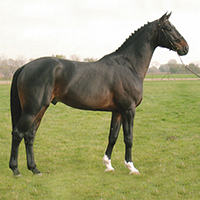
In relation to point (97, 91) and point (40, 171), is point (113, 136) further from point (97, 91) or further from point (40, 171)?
point (40, 171)

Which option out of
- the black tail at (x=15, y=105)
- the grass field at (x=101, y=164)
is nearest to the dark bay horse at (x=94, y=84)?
the black tail at (x=15, y=105)

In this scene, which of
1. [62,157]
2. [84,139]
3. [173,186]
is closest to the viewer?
[173,186]

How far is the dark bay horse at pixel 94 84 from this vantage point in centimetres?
418

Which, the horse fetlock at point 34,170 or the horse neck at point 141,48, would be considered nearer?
the horse fetlock at point 34,170

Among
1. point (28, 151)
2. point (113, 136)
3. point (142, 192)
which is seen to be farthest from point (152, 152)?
point (28, 151)

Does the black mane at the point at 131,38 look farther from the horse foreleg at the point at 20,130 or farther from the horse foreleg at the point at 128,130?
the horse foreleg at the point at 20,130

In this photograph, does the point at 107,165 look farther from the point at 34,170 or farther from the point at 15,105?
the point at 15,105

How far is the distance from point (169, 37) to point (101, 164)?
3.17 m

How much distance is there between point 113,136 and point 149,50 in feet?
6.60

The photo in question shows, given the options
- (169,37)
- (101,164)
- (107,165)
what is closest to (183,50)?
(169,37)

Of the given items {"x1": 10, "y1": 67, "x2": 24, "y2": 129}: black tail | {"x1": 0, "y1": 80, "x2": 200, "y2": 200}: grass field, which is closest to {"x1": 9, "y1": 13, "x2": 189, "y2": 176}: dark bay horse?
{"x1": 10, "y1": 67, "x2": 24, "y2": 129}: black tail

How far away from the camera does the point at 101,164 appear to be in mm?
5266

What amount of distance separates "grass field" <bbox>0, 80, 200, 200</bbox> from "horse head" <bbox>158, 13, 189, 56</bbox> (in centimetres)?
257

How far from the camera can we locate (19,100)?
457 cm
